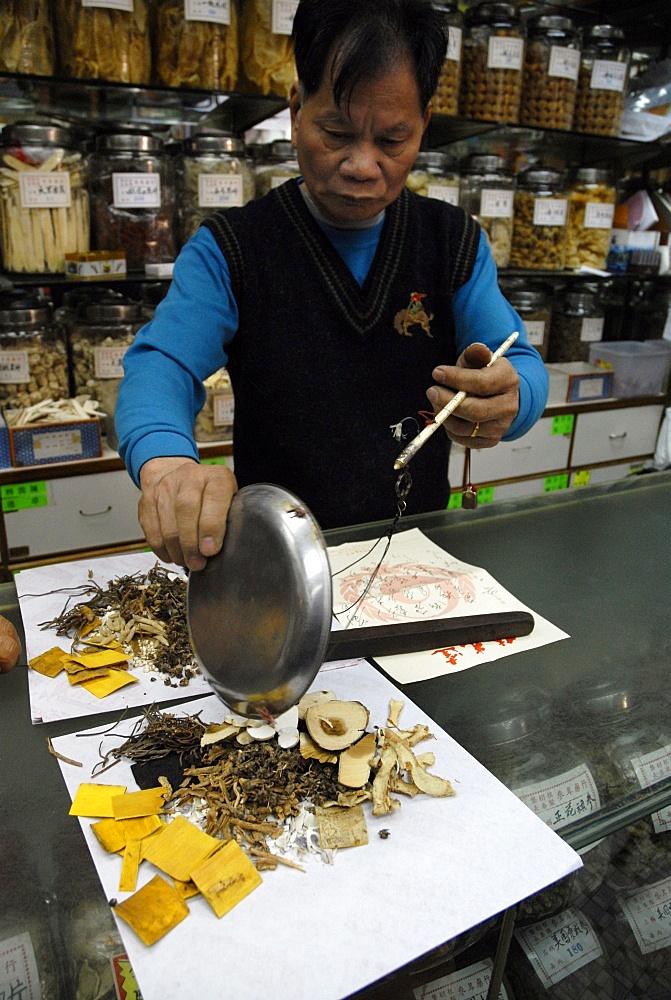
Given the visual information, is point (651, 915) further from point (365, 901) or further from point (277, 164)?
point (277, 164)

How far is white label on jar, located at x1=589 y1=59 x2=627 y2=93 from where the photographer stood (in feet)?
8.56

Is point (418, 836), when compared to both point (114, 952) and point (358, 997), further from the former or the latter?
point (114, 952)

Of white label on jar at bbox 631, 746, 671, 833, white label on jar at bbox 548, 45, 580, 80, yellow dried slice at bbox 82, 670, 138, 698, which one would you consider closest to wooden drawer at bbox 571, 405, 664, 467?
white label on jar at bbox 548, 45, 580, 80

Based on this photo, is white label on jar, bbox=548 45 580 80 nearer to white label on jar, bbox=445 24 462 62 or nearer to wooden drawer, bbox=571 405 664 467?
white label on jar, bbox=445 24 462 62

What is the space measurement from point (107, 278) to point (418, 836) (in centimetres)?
174

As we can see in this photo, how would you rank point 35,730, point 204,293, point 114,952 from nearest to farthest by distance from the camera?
point 114,952, point 35,730, point 204,293

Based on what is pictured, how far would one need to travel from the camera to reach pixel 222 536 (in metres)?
0.74

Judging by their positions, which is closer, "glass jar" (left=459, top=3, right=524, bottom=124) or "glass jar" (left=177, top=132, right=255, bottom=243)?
"glass jar" (left=177, top=132, right=255, bottom=243)

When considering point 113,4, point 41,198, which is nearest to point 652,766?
point 41,198

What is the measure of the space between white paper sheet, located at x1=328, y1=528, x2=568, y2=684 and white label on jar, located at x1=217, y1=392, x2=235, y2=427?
107 cm

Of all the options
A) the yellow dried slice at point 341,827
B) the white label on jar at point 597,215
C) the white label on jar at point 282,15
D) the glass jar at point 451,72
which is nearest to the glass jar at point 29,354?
the white label on jar at point 282,15

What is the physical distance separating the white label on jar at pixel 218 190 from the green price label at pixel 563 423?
1.35 meters

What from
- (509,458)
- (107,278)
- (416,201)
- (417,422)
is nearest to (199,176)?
(107,278)

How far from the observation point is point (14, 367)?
2.01 meters
